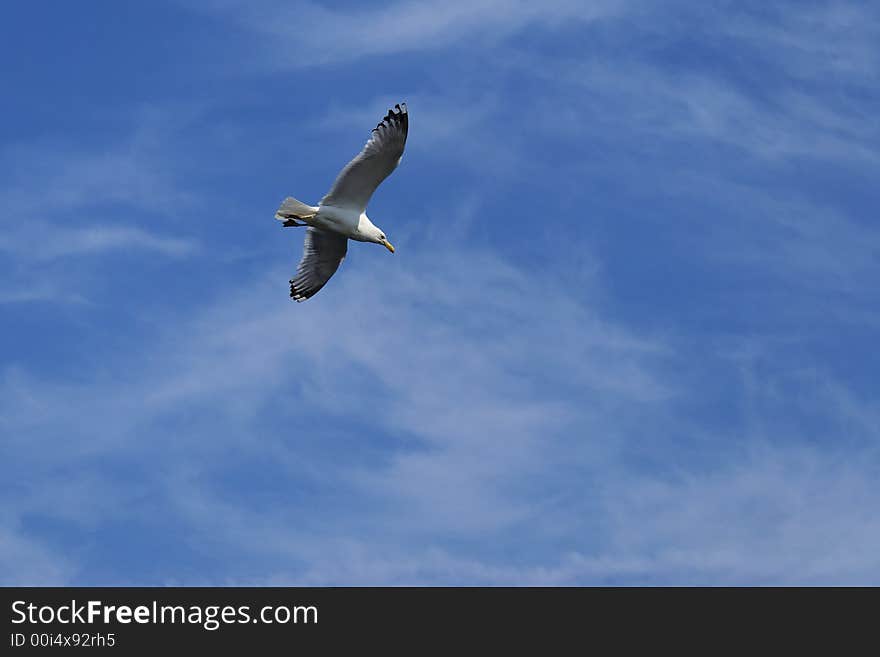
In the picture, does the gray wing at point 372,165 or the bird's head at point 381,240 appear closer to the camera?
the gray wing at point 372,165

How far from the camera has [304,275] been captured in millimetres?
46094

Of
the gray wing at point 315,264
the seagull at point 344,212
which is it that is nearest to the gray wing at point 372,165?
the seagull at point 344,212

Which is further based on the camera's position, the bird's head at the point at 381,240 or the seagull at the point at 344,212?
the bird's head at the point at 381,240

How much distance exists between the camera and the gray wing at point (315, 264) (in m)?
45.7

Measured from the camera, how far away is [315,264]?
4603cm

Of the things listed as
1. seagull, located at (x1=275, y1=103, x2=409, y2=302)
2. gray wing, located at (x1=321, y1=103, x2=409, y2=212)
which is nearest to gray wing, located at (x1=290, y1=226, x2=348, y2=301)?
seagull, located at (x1=275, y1=103, x2=409, y2=302)

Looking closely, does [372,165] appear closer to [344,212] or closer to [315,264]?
[344,212]

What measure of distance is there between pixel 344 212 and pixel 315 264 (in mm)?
3072

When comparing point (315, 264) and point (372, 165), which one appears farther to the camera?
point (315, 264)

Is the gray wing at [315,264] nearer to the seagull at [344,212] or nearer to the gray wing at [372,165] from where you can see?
the seagull at [344,212]

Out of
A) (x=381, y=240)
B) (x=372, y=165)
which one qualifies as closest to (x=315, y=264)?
(x=381, y=240)
